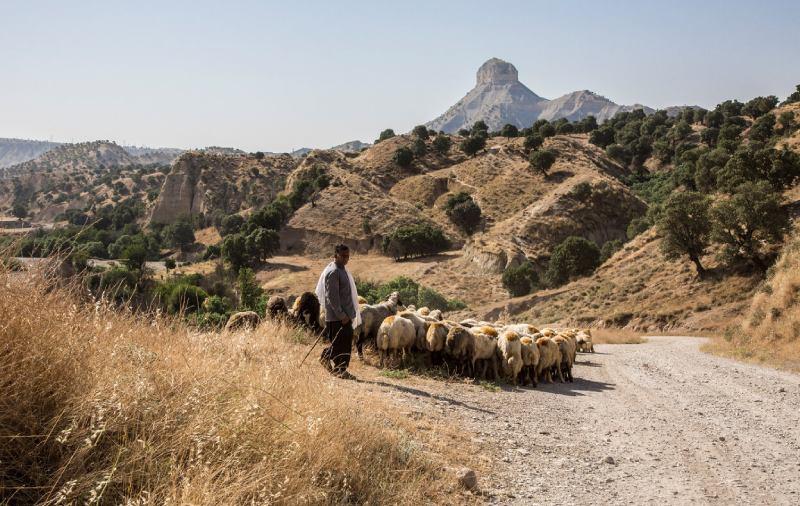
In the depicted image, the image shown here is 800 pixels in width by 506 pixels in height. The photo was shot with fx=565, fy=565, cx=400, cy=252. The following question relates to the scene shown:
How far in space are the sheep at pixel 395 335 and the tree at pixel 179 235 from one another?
106 meters

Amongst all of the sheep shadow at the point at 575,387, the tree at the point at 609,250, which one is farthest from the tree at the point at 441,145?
the sheep shadow at the point at 575,387

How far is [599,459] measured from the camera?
6.46 metres

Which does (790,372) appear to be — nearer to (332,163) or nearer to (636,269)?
(636,269)

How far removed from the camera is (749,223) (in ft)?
112

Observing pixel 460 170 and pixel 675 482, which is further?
pixel 460 170

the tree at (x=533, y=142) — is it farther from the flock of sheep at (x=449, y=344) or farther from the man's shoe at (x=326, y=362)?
the man's shoe at (x=326, y=362)

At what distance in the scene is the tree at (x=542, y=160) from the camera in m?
91.8

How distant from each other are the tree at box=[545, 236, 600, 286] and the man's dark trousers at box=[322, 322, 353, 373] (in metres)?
48.2

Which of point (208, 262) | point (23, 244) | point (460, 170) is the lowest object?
point (208, 262)

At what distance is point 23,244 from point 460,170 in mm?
101260

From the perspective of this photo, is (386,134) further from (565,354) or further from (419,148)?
(565,354)

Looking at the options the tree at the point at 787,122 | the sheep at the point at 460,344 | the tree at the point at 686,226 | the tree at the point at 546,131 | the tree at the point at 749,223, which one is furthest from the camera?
the tree at the point at 546,131

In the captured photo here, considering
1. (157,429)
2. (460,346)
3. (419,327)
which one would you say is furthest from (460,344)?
(157,429)

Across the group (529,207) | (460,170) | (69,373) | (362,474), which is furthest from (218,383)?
(460,170)
